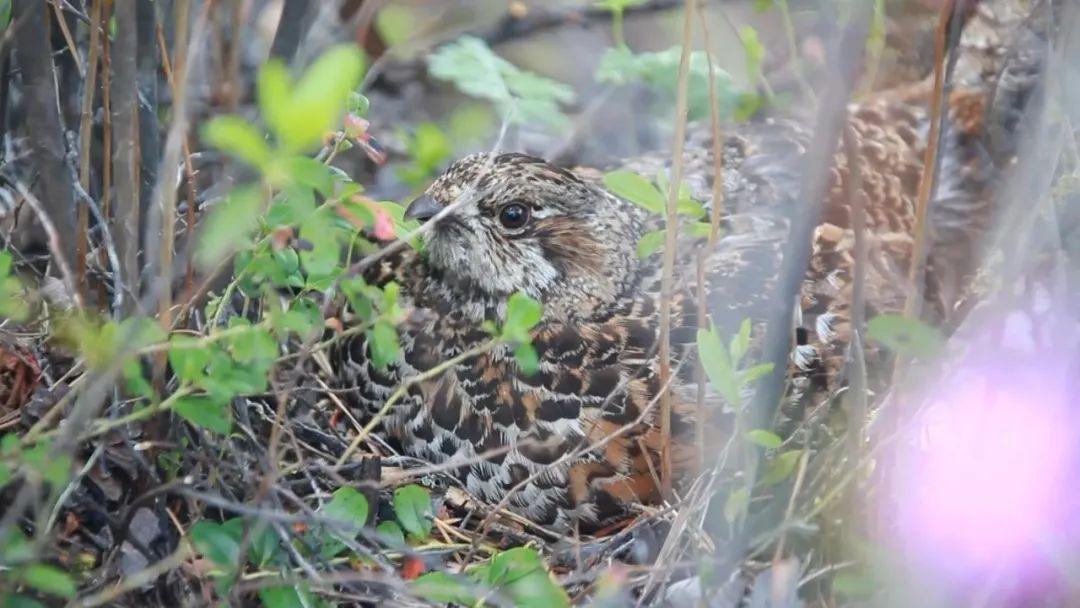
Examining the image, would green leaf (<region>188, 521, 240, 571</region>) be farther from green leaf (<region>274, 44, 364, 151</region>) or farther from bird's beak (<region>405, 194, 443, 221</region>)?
bird's beak (<region>405, 194, 443, 221</region>)

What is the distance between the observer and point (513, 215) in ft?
10.5

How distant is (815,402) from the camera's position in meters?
3.15

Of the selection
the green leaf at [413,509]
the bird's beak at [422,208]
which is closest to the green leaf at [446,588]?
the green leaf at [413,509]

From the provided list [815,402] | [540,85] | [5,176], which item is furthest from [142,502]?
[540,85]

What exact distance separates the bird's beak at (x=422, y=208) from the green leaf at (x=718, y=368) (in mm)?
1086

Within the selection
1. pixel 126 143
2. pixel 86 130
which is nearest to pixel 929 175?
pixel 126 143

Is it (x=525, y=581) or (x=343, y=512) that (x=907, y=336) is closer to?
(x=525, y=581)

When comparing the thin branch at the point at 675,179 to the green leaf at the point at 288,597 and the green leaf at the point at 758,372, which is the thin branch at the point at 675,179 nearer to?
the green leaf at the point at 758,372

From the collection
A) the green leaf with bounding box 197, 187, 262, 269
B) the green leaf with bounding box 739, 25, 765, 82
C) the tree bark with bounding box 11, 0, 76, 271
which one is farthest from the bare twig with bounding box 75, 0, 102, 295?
the green leaf with bounding box 739, 25, 765, 82

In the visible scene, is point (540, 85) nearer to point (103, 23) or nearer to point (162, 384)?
point (103, 23)

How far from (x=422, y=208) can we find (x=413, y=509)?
0.88m

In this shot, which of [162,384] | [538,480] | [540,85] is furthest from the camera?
[540,85]

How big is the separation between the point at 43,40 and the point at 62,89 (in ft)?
1.69

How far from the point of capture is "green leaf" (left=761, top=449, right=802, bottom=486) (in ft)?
7.20
